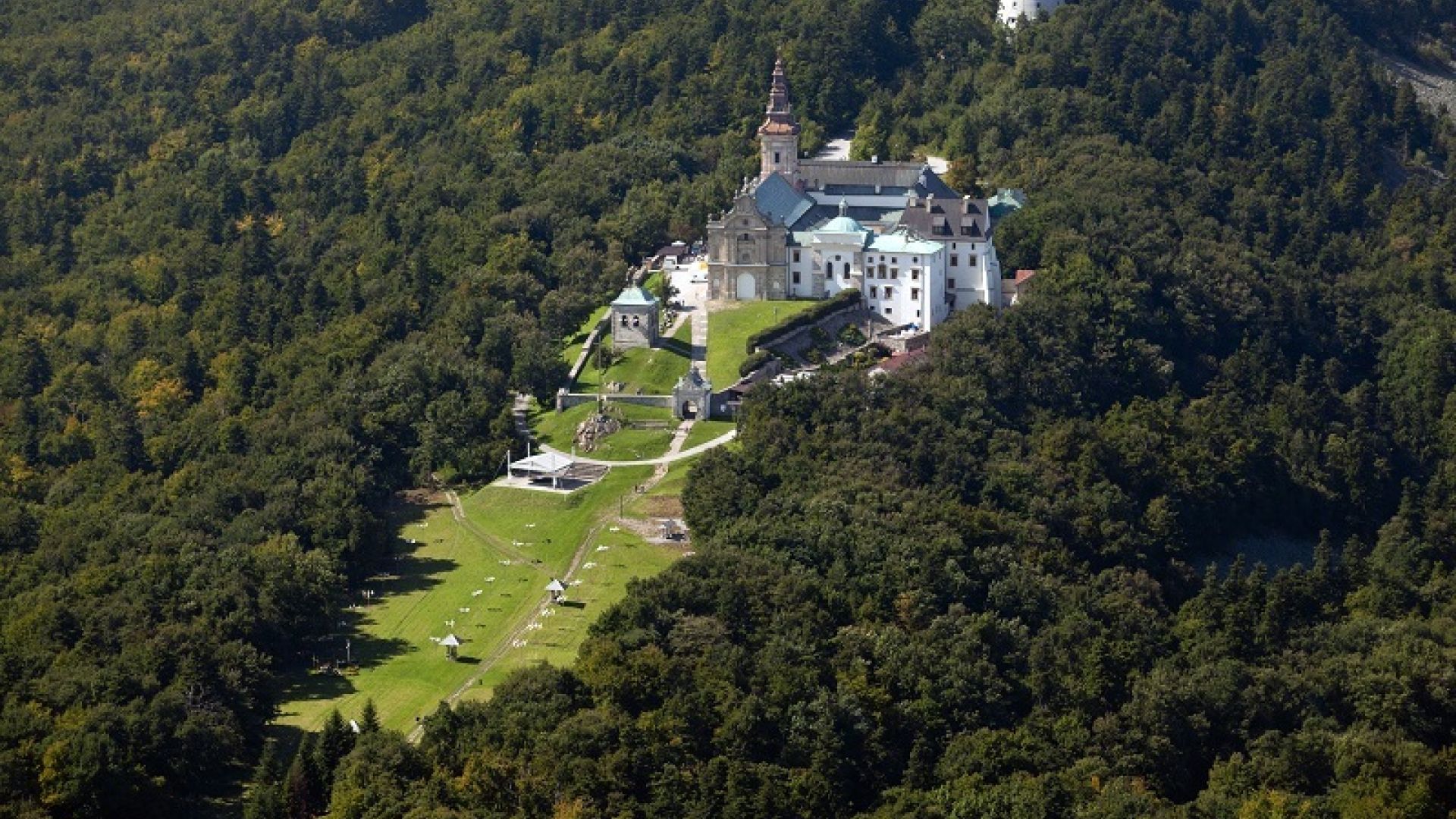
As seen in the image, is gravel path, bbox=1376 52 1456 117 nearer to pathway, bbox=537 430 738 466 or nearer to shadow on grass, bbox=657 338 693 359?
shadow on grass, bbox=657 338 693 359

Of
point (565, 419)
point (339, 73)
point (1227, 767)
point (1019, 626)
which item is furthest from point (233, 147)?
point (1227, 767)

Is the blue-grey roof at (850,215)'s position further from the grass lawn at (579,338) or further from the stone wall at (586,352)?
the grass lawn at (579,338)

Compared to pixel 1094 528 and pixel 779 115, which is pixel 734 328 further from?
pixel 1094 528

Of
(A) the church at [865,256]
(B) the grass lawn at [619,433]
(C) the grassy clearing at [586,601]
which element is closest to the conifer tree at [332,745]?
(C) the grassy clearing at [586,601]

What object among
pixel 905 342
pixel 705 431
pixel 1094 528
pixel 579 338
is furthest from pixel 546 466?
pixel 1094 528

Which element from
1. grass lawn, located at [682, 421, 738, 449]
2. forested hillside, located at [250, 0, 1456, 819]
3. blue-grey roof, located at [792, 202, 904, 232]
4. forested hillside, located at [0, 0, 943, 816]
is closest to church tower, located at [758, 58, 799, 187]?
blue-grey roof, located at [792, 202, 904, 232]

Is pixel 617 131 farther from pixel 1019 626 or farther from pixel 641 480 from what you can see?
pixel 1019 626
